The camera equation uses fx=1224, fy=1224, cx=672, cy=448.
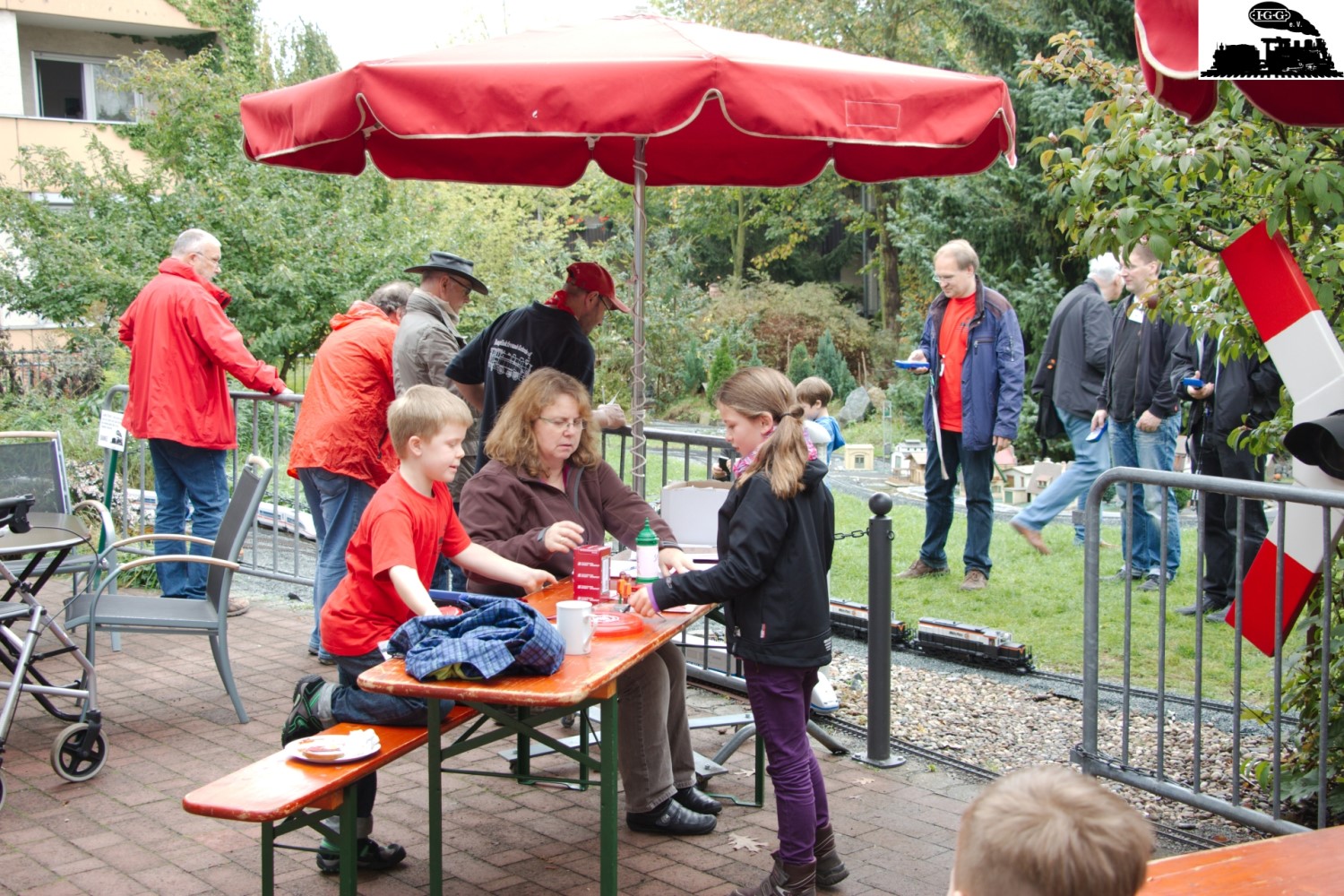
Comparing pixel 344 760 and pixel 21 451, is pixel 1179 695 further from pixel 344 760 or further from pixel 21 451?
pixel 21 451

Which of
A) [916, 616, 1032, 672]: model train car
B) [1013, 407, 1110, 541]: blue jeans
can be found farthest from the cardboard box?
[1013, 407, 1110, 541]: blue jeans

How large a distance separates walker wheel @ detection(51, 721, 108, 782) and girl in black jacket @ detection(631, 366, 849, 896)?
7.98ft

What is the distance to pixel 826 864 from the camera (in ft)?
12.7

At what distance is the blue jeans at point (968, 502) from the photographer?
7.71 metres

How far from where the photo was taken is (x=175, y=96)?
14719mm

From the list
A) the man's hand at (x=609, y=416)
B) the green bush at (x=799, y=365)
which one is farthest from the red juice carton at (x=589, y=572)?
→ the green bush at (x=799, y=365)

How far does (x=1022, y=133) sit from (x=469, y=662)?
587 inches

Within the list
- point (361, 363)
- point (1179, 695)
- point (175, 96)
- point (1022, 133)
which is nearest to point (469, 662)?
point (361, 363)

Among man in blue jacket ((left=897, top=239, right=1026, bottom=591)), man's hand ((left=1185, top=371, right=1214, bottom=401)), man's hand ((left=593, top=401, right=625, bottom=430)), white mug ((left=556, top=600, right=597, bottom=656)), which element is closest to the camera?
white mug ((left=556, top=600, right=597, bottom=656))

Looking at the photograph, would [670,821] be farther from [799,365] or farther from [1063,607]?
[799,365]

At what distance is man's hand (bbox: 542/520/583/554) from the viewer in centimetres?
414

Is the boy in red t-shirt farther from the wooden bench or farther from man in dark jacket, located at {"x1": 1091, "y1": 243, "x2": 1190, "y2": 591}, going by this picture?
man in dark jacket, located at {"x1": 1091, "y1": 243, "x2": 1190, "y2": 591}

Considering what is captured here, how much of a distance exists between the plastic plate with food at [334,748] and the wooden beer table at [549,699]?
0.60 ft

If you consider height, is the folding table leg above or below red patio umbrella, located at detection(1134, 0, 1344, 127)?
below
